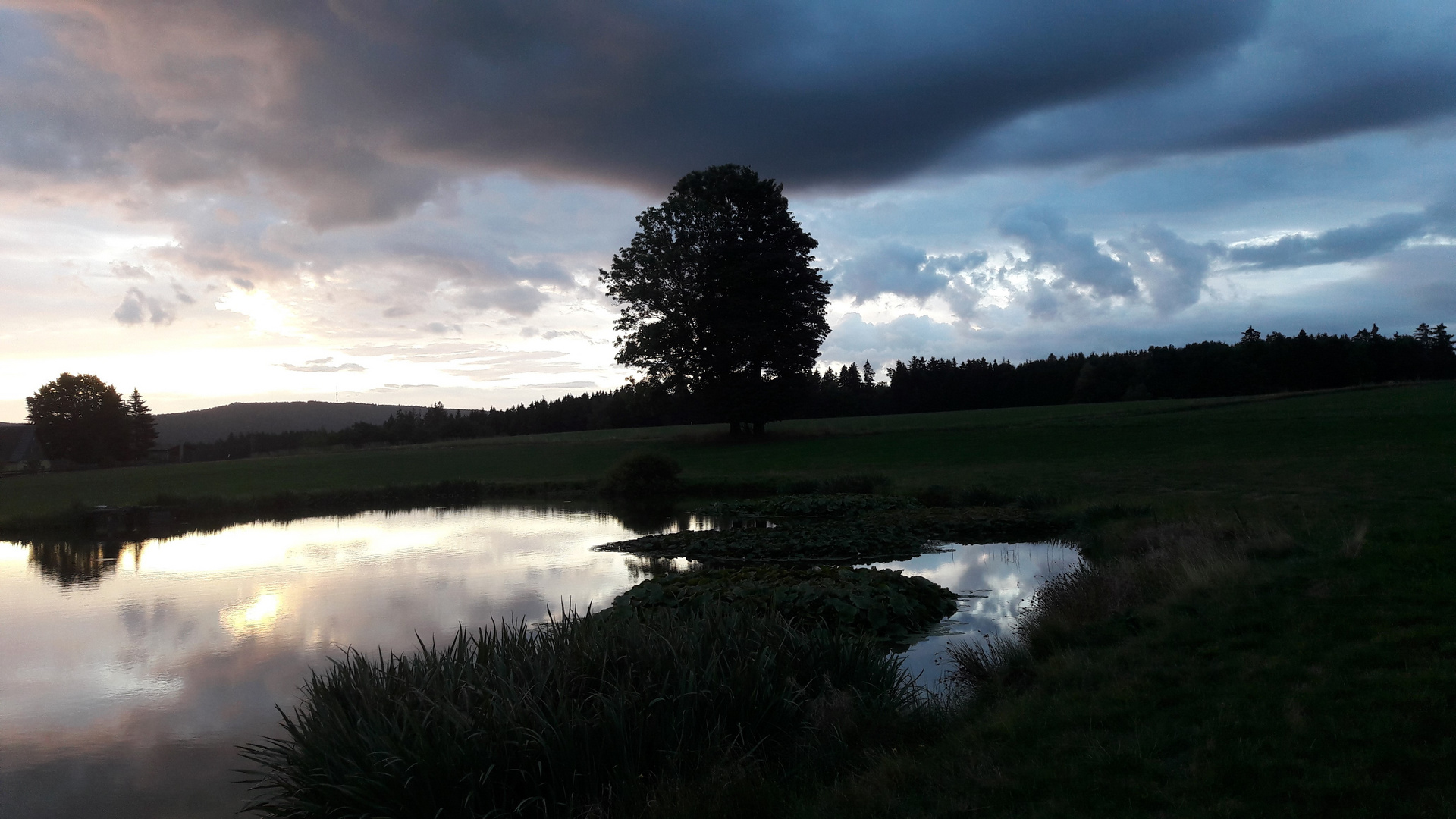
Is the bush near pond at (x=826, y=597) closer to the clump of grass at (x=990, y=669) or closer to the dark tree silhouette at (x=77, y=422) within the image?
the clump of grass at (x=990, y=669)

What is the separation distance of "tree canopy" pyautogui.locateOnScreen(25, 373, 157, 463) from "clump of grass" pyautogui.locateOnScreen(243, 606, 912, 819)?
82.2 metres

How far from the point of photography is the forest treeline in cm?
7975

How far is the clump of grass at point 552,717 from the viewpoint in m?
5.49

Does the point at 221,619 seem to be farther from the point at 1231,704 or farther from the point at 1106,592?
the point at 1231,704

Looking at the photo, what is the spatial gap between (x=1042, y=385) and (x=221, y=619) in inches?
3671

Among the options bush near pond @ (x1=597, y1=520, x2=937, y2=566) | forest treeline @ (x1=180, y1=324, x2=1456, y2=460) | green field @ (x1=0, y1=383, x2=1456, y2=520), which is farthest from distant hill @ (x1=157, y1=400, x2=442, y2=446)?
bush near pond @ (x1=597, y1=520, x2=937, y2=566)

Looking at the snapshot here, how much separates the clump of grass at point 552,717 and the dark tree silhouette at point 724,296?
111 ft

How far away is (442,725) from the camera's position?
5582mm

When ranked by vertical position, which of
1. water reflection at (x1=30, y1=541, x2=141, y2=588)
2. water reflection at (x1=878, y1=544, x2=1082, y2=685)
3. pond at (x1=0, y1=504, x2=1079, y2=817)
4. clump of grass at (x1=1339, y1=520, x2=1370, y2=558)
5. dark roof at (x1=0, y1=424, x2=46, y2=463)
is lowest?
water reflection at (x1=878, y1=544, x2=1082, y2=685)

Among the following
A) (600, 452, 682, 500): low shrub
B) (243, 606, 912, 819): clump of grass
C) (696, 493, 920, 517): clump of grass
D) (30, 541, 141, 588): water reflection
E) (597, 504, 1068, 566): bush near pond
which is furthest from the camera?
(600, 452, 682, 500): low shrub

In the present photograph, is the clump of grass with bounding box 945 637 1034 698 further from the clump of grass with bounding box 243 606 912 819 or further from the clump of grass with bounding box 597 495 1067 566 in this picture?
the clump of grass with bounding box 597 495 1067 566

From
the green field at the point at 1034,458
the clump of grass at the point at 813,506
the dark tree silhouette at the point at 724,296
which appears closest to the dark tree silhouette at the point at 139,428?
the green field at the point at 1034,458

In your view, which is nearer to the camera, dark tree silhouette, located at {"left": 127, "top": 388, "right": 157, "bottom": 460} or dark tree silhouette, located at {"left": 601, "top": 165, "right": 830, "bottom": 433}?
dark tree silhouette, located at {"left": 601, "top": 165, "right": 830, "bottom": 433}

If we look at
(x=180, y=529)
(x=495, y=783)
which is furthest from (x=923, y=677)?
(x=180, y=529)
